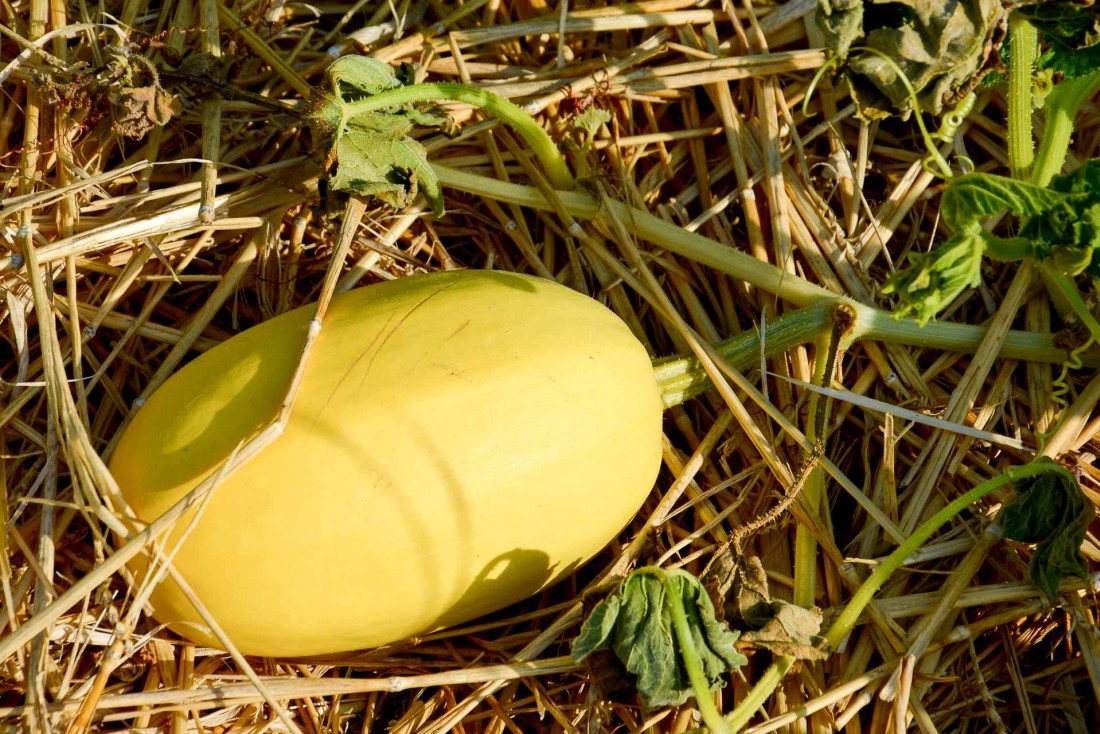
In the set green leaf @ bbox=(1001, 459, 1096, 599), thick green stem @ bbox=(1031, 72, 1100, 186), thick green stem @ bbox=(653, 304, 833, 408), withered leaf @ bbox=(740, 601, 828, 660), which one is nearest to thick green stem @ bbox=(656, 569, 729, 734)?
withered leaf @ bbox=(740, 601, 828, 660)

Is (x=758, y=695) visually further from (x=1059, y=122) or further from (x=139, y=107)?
(x=139, y=107)

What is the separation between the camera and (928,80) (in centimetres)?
160

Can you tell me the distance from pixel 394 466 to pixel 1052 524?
3.73 ft

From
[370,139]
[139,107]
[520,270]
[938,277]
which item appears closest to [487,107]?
[370,139]

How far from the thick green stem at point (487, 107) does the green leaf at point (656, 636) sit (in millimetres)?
Answer: 919

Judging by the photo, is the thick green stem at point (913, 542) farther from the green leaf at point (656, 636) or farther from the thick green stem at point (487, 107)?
the thick green stem at point (487, 107)

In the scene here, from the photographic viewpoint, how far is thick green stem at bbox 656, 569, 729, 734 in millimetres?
1499

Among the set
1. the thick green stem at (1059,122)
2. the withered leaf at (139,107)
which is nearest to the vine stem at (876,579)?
the thick green stem at (1059,122)

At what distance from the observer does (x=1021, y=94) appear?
1.80m

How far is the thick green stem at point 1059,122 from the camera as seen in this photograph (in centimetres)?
183

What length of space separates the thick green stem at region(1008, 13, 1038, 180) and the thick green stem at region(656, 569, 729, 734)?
42.7 inches

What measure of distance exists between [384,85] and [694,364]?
800 millimetres

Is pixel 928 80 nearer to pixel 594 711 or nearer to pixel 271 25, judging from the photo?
pixel 594 711

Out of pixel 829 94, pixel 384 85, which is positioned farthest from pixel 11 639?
pixel 829 94
